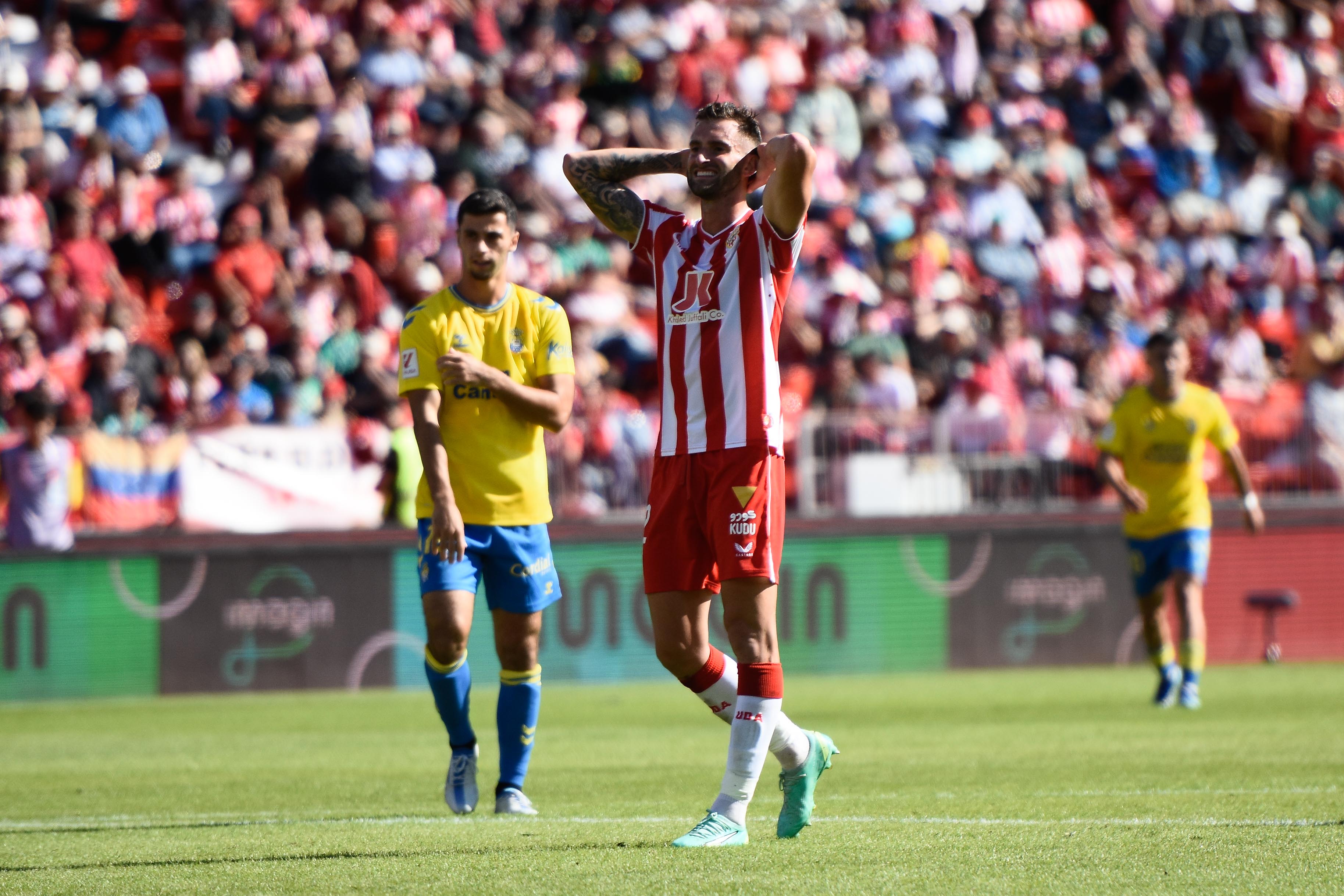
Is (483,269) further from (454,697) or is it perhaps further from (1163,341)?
(1163,341)

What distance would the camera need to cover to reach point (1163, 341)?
40.3 ft

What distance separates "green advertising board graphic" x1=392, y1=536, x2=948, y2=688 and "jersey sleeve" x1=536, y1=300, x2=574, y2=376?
766 centimetres

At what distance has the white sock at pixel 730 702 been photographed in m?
5.95

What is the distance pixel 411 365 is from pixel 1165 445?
7055 millimetres

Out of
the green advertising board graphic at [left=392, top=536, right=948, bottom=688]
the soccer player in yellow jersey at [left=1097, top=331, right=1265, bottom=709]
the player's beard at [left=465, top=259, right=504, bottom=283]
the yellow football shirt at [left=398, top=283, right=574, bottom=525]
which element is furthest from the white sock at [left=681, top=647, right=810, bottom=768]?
the green advertising board graphic at [left=392, top=536, right=948, bottom=688]

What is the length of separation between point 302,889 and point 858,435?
10989 millimetres

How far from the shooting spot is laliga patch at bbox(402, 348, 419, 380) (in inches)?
282

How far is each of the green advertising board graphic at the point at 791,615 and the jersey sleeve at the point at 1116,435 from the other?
357 centimetres

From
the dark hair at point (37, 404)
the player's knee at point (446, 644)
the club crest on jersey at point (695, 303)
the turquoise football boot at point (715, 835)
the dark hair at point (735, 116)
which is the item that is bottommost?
the turquoise football boot at point (715, 835)

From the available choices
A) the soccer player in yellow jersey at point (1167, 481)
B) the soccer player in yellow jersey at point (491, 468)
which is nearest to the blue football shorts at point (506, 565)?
the soccer player in yellow jersey at point (491, 468)

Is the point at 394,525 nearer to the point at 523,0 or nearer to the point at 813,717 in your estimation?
the point at 813,717

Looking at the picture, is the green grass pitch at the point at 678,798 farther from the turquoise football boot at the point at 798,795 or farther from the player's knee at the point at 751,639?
the player's knee at the point at 751,639

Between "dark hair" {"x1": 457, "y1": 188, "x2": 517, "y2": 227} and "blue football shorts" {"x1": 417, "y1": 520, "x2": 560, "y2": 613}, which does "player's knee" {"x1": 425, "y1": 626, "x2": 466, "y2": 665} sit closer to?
"blue football shorts" {"x1": 417, "y1": 520, "x2": 560, "y2": 613}

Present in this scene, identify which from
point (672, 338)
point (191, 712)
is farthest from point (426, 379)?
point (191, 712)
